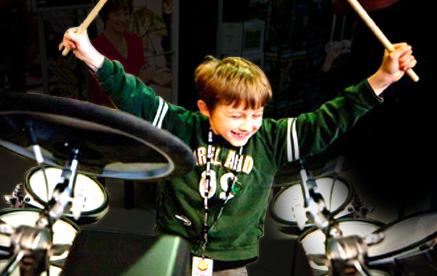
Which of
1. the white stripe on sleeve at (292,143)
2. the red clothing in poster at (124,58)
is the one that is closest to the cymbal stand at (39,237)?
the white stripe on sleeve at (292,143)

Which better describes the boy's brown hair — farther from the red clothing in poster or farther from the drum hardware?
the red clothing in poster

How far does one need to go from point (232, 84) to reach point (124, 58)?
1.02m

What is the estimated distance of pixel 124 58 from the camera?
172 cm

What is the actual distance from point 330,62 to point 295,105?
0.40 m

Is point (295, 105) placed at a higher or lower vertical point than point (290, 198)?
higher

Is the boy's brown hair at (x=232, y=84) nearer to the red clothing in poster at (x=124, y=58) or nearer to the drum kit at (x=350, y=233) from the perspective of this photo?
the drum kit at (x=350, y=233)

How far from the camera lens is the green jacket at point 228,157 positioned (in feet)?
2.68

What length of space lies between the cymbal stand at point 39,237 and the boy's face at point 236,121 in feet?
0.98

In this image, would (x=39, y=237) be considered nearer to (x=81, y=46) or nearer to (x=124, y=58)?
(x=81, y=46)

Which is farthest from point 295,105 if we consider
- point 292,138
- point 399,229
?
point 399,229

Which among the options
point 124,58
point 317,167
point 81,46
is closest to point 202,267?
point 317,167

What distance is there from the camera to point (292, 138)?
87 cm

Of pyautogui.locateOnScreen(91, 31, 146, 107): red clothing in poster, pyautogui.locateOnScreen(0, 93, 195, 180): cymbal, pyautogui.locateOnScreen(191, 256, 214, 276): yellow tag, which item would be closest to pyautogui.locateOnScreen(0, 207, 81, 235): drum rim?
pyautogui.locateOnScreen(0, 93, 195, 180): cymbal

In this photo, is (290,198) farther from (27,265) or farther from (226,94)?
(27,265)
